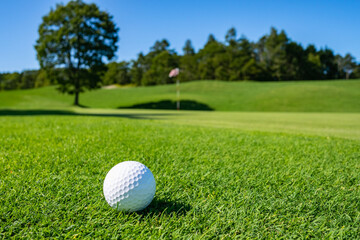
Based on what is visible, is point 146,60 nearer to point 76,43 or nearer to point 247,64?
point 247,64

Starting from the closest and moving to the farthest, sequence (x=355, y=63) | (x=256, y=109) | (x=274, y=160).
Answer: (x=274, y=160)
(x=256, y=109)
(x=355, y=63)

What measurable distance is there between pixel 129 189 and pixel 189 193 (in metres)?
0.59

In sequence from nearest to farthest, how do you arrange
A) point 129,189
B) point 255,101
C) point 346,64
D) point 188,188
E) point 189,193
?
1. point 129,189
2. point 189,193
3. point 188,188
4. point 255,101
5. point 346,64

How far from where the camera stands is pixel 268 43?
64.9 m

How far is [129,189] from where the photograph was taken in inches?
71.4

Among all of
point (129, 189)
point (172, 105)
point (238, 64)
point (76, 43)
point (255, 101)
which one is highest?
point (238, 64)

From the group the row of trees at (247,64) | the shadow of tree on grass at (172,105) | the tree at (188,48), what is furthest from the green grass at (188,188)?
the tree at (188,48)

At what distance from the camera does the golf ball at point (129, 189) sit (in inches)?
71.4

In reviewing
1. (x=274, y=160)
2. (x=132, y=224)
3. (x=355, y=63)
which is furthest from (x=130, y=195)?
(x=355, y=63)

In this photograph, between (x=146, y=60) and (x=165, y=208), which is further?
(x=146, y=60)

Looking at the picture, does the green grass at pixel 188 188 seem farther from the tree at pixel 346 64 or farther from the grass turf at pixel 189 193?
the tree at pixel 346 64

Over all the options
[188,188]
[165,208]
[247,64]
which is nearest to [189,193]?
[188,188]

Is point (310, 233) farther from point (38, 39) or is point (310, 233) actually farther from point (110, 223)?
point (38, 39)

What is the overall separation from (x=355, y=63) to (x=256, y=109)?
219 feet
